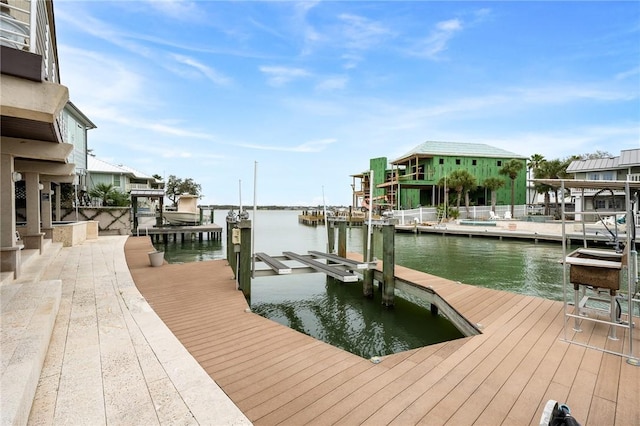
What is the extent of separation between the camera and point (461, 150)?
3731cm

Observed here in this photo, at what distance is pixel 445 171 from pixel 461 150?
4.44m

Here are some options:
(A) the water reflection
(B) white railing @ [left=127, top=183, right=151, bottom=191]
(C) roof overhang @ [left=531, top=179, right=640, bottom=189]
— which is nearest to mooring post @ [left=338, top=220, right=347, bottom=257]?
(A) the water reflection

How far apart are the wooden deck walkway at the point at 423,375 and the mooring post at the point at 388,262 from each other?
8.14 ft

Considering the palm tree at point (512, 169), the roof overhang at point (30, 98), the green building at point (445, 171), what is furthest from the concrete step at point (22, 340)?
the palm tree at point (512, 169)

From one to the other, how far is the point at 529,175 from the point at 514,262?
35.5 meters

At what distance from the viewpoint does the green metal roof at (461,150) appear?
120 ft

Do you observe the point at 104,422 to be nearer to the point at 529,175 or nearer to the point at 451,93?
the point at 451,93

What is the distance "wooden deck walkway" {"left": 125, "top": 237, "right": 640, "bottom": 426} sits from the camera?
87.3 inches

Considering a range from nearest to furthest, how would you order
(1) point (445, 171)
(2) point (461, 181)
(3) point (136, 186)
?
(2) point (461, 181) → (3) point (136, 186) → (1) point (445, 171)

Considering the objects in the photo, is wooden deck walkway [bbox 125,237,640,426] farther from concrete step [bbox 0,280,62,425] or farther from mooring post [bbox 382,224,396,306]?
mooring post [bbox 382,224,396,306]

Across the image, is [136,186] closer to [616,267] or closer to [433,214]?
[433,214]

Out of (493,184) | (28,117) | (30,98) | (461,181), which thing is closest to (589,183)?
(30,98)

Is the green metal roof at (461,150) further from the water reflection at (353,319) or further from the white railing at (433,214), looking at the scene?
the water reflection at (353,319)

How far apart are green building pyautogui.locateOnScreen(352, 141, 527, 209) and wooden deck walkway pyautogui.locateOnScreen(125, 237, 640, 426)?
106ft
